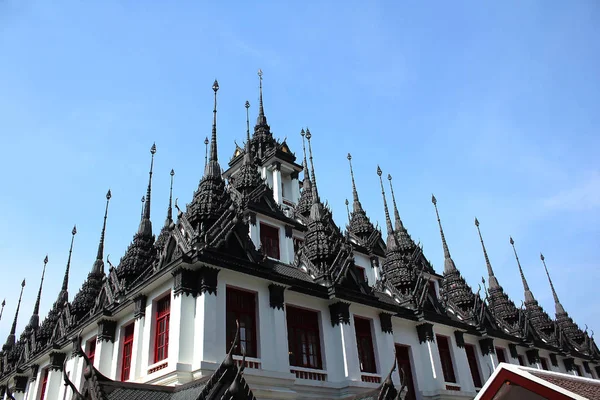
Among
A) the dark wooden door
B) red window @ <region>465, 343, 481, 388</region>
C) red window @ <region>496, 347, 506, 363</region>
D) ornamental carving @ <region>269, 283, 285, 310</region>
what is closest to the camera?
ornamental carving @ <region>269, 283, 285, 310</region>

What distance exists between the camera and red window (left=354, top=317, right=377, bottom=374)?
1952 centimetres

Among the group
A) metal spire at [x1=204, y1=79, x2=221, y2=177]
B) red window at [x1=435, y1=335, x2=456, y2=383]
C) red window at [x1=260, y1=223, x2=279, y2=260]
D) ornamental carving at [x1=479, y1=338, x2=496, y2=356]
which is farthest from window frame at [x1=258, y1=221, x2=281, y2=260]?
ornamental carving at [x1=479, y1=338, x2=496, y2=356]

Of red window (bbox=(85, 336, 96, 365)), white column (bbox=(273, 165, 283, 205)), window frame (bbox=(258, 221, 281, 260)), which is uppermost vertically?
white column (bbox=(273, 165, 283, 205))

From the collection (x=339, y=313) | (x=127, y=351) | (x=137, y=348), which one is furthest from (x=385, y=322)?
(x=127, y=351)

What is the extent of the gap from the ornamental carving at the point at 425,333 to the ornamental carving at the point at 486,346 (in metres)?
5.48

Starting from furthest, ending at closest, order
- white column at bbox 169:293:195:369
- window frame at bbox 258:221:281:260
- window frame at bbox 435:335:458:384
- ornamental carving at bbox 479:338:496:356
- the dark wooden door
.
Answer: ornamental carving at bbox 479:338:496:356
window frame at bbox 258:221:281:260
window frame at bbox 435:335:458:384
the dark wooden door
white column at bbox 169:293:195:369

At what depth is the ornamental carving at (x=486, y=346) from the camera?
26.9 m

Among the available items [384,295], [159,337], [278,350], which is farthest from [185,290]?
[384,295]

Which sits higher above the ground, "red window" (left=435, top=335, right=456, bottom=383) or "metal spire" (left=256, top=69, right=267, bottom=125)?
"metal spire" (left=256, top=69, right=267, bottom=125)

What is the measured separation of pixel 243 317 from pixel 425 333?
35.8ft

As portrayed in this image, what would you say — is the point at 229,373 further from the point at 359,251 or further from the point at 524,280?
the point at 524,280

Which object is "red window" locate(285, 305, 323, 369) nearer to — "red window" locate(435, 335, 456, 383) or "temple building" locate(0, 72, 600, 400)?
"temple building" locate(0, 72, 600, 400)

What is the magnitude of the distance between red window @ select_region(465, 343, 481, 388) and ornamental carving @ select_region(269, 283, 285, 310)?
1389 cm

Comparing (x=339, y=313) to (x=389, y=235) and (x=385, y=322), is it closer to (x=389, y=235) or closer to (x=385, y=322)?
(x=385, y=322)
